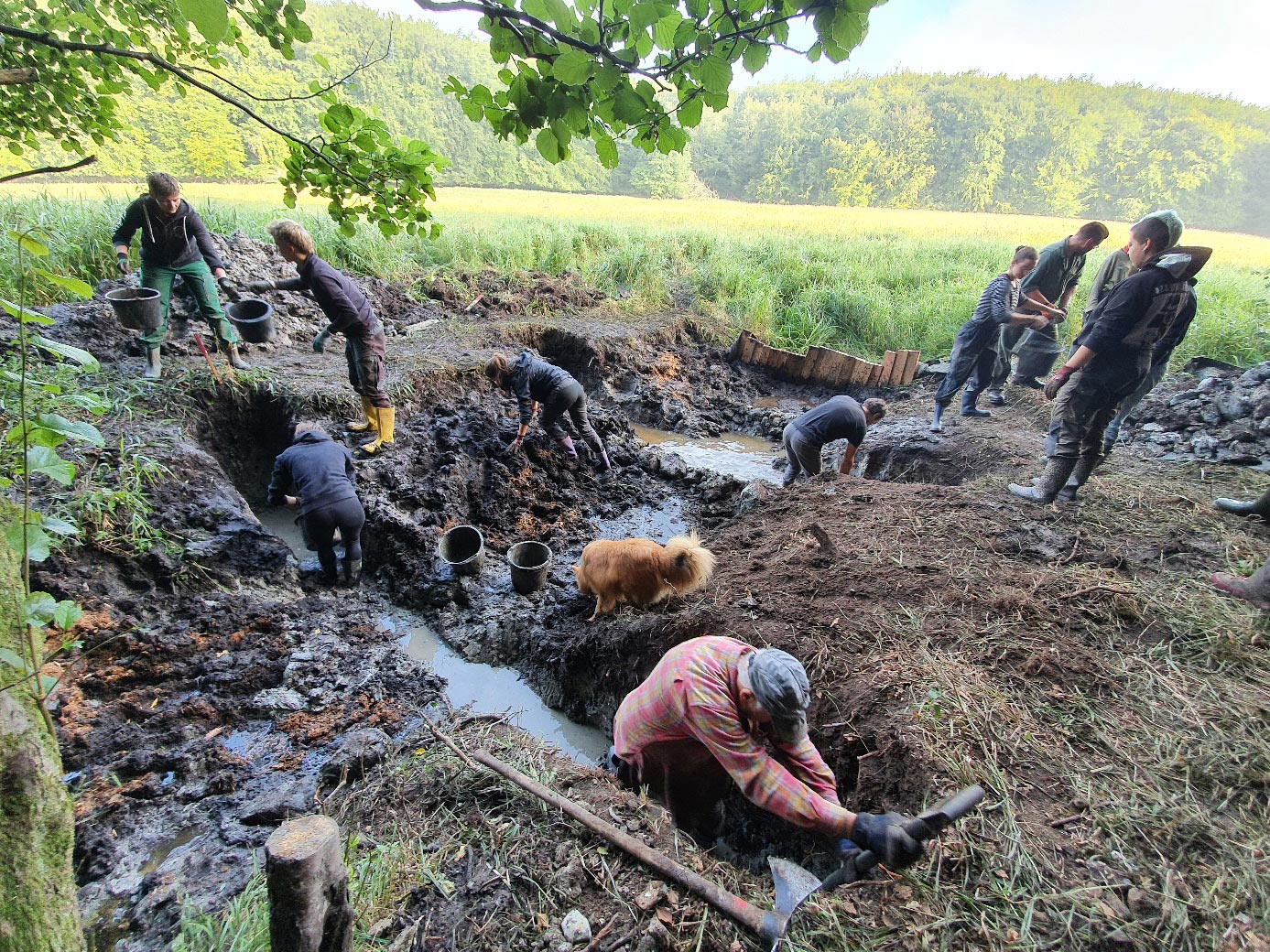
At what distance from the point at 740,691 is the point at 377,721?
260 cm

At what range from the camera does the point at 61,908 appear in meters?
1.30

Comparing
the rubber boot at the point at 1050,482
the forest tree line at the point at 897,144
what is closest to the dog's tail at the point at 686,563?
the rubber boot at the point at 1050,482

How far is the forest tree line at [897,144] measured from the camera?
32594 mm

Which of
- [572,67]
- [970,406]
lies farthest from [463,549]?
[970,406]

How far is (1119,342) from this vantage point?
13.4 ft

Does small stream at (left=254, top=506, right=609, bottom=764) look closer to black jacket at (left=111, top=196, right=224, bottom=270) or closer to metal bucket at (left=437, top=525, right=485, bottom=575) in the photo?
metal bucket at (left=437, top=525, right=485, bottom=575)

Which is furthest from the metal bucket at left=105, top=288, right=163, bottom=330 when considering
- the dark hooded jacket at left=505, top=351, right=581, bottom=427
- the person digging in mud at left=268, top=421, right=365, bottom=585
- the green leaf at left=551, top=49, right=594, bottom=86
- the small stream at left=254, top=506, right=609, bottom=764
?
the green leaf at left=551, top=49, right=594, bottom=86

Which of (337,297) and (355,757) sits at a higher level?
Answer: (337,297)

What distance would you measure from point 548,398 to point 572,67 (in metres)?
5.23

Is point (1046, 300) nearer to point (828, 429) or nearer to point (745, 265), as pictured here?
point (828, 429)

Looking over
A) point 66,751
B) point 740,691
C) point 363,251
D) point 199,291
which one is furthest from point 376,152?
point 363,251

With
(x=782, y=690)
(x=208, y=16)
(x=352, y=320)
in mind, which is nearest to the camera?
(x=208, y=16)

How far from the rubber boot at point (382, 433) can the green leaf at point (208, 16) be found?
517 cm

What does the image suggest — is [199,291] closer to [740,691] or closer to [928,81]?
[740,691]
